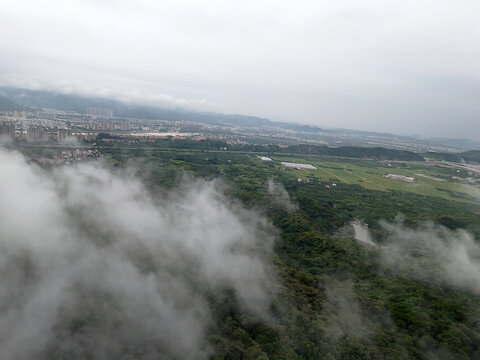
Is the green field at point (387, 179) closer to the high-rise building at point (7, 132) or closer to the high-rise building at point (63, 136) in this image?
the high-rise building at point (63, 136)

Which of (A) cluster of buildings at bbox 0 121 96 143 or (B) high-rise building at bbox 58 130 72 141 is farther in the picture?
(B) high-rise building at bbox 58 130 72 141

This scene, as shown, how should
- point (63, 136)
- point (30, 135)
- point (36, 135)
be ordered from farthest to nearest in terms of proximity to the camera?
point (63, 136) < point (36, 135) < point (30, 135)

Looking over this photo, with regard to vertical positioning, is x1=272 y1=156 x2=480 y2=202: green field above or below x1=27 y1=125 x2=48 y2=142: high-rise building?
below

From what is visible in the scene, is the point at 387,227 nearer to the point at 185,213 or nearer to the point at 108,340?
the point at 185,213

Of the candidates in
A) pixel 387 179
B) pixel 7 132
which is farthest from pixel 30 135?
pixel 387 179

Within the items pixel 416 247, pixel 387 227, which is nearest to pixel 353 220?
pixel 387 227

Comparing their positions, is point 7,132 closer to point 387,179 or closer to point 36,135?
point 36,135

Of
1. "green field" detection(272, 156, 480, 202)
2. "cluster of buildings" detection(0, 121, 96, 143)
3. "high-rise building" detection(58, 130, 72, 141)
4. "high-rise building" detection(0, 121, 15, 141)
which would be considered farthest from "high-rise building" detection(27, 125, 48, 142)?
"green field" detection(272, 156, 480, 202)

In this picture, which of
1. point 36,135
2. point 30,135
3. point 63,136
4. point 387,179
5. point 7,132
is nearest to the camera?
point 7,132

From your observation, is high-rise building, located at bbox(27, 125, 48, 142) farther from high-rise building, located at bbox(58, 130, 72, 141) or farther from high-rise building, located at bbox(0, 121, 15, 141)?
high-rise building, located at bbox(58, 130, 72, 141)

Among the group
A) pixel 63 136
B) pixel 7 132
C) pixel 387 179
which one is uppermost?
pixel 7 132
